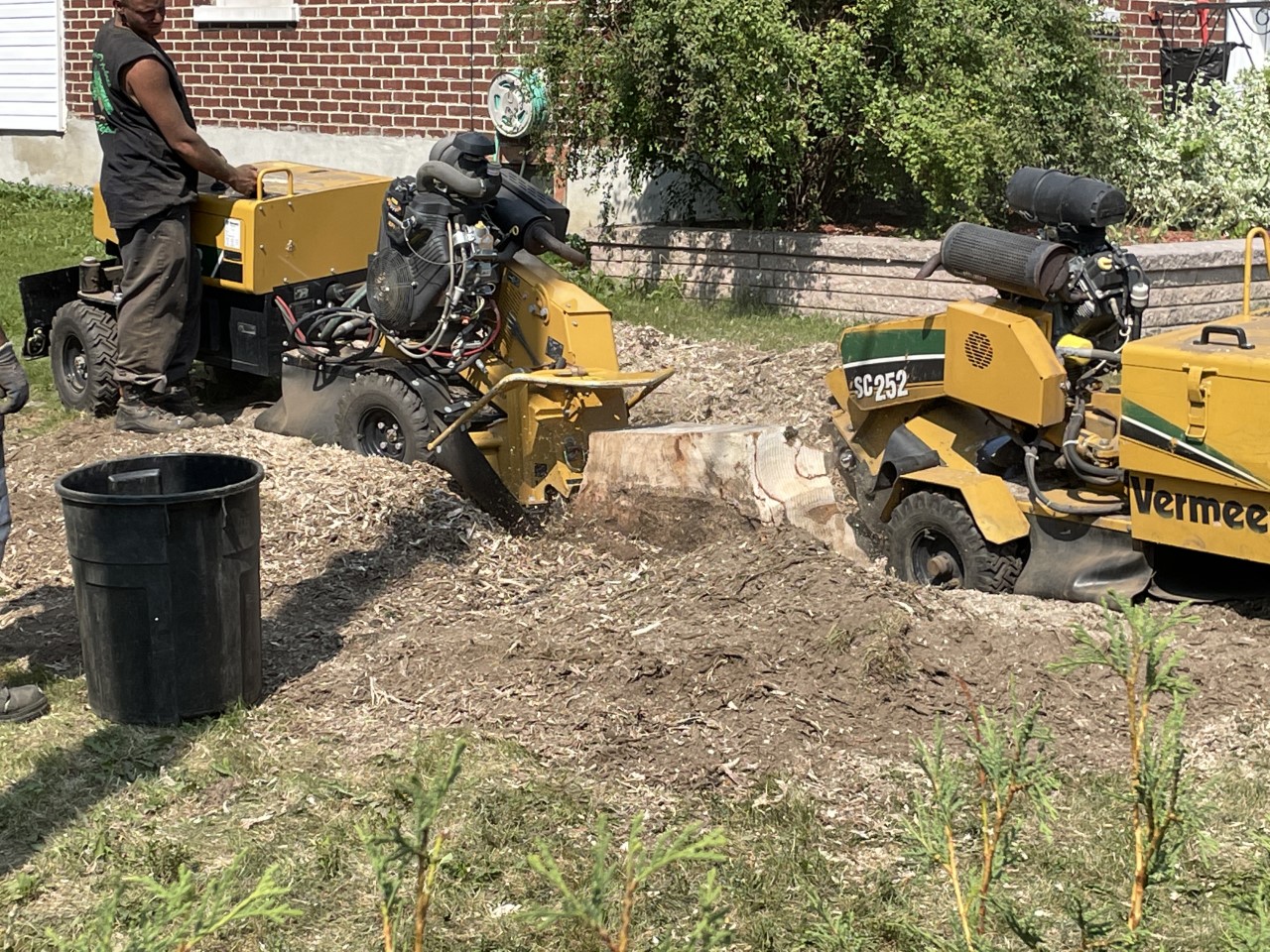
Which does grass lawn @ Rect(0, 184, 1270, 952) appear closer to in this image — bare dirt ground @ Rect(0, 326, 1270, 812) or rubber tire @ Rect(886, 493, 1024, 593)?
bare dirt ground @ Rect(0, 326, 1270, 812)

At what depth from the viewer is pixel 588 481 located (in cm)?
684

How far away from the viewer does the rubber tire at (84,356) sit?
8859 millimetres

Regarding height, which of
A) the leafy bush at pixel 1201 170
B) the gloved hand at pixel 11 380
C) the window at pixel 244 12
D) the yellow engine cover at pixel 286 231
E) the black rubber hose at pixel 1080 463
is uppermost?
the window at pixel 244 12

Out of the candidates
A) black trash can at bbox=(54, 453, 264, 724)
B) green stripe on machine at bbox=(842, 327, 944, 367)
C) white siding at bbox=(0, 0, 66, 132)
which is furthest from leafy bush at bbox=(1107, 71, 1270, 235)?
white siding at bbox=(0, 0, 66, 132)

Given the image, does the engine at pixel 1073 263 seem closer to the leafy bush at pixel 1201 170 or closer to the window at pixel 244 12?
the leafy bush at pixel 1201 170

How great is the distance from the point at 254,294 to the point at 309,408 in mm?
941

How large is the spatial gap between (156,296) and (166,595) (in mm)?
3901

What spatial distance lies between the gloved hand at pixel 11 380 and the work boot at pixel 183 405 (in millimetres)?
3397

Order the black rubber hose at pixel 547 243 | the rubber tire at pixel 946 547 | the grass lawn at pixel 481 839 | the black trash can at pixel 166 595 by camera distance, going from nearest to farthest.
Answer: the grass lawn at pixel 481 839 < the black trash can at pixel 166 595 < the rubber tire at pixel 946 547 < the black rubber hose at pixel 547 243

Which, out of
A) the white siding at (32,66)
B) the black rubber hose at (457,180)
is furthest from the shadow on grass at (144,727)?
the white siding at (32,66)

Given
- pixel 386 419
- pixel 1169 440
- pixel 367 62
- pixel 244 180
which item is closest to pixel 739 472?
pixel 1169 440

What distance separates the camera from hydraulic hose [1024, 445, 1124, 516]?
593cm

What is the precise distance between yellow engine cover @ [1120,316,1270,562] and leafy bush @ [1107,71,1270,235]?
6020mm

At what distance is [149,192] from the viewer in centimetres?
835
